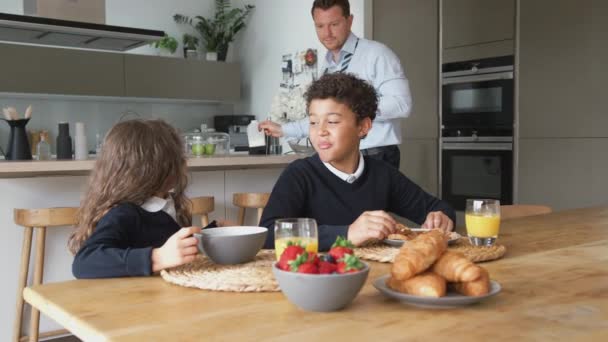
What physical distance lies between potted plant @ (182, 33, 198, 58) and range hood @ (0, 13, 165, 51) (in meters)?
1.23

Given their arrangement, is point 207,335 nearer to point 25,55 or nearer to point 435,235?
point 435,235

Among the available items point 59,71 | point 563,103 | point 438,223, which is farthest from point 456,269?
point 59,71

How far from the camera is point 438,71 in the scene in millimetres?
4199

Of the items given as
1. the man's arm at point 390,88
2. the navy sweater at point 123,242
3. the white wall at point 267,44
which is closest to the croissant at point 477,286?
the navy sweater at point 123,242

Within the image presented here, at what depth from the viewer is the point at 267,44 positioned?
570 centimetres

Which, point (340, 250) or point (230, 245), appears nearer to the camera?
point (340, 250)

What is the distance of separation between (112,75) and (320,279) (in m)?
4.80

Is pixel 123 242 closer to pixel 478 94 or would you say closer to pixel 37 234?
pixel 37 234

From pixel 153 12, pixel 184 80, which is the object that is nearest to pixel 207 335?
pixel 184 80

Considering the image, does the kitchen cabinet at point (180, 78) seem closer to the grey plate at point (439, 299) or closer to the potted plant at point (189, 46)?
the potted plant at point (189, 46)

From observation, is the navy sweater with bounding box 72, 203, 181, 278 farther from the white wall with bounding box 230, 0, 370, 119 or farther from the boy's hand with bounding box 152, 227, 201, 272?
the white wall with bounding box 230, 0, 370, 119

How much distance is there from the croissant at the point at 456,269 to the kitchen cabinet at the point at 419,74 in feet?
11.2

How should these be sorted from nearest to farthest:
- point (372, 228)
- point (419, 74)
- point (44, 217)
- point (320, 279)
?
point (320, 279) < point (372, 228) < point (44, 217) < point (419, 74)

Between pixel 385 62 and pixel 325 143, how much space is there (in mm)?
1139
